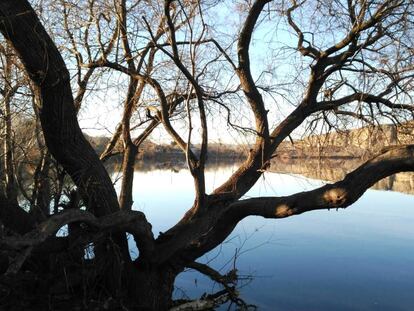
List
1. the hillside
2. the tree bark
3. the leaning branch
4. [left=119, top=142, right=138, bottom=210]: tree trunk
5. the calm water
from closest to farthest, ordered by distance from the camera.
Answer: the tree bark, the leaning branch, the hillside, [left=119, top=142, right=138, bottom=210]: tree trunk, the calm water

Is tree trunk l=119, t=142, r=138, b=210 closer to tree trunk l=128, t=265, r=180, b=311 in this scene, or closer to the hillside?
tree trunk l=128, t=265, r=180, b=311

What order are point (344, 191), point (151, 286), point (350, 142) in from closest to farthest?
point (344, 191) → point (151, 286) → point (350, 142)

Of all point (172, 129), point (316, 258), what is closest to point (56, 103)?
point (172, 129)

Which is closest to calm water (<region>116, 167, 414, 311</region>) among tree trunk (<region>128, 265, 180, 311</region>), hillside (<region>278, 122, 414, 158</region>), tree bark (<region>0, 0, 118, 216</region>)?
hillside (<region>278, 122, 414, 158</region>)

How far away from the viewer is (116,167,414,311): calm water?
269 inches

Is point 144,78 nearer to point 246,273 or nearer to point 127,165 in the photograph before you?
point 127,165

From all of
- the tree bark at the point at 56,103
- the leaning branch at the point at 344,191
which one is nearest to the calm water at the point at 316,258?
the leaning branch at the point at 344,191

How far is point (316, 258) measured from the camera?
8.99m

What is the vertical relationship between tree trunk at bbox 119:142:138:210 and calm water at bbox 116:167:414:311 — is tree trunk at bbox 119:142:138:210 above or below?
above

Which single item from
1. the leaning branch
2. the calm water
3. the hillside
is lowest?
the calm water

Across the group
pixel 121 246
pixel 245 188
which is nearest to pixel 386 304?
→ pixel 245 188

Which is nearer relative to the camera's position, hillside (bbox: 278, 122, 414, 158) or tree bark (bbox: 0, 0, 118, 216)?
tree bark (bbox: 0, 0, 118, 216)

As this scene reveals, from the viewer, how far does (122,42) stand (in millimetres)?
6180

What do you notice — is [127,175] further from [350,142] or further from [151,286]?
[350,142]
